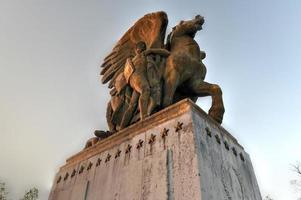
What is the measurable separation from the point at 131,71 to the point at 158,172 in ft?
7.60

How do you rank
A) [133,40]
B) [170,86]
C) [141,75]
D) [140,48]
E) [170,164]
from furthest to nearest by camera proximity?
[133,40] → [140,48] → [141,75] → [170,86] → [170,164]

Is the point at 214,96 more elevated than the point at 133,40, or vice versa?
the point at 133,40

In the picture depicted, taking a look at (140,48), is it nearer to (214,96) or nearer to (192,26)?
(192,26)

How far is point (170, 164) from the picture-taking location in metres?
3.06

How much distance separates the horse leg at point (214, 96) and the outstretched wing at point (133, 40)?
1.31 m

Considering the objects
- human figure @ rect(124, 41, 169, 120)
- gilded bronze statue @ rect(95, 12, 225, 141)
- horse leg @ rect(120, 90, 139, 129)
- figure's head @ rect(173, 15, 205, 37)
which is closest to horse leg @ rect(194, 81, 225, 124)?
gilded bronze statue @ rect(95, 12, 225, 141)

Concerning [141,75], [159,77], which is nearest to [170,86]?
[159,77]

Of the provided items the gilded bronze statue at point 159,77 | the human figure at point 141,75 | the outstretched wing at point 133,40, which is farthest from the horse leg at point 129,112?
the outstretched wing at point 133,40

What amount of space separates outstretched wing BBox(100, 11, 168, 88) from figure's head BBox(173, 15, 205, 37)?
0.39 m

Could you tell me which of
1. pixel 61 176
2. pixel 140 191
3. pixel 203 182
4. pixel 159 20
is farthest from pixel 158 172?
pixel 159 20

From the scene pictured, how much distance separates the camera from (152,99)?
4328 mm

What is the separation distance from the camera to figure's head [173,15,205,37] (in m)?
5.40

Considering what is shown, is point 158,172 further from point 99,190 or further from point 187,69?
point 187,69

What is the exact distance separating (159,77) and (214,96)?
40.3 inches
